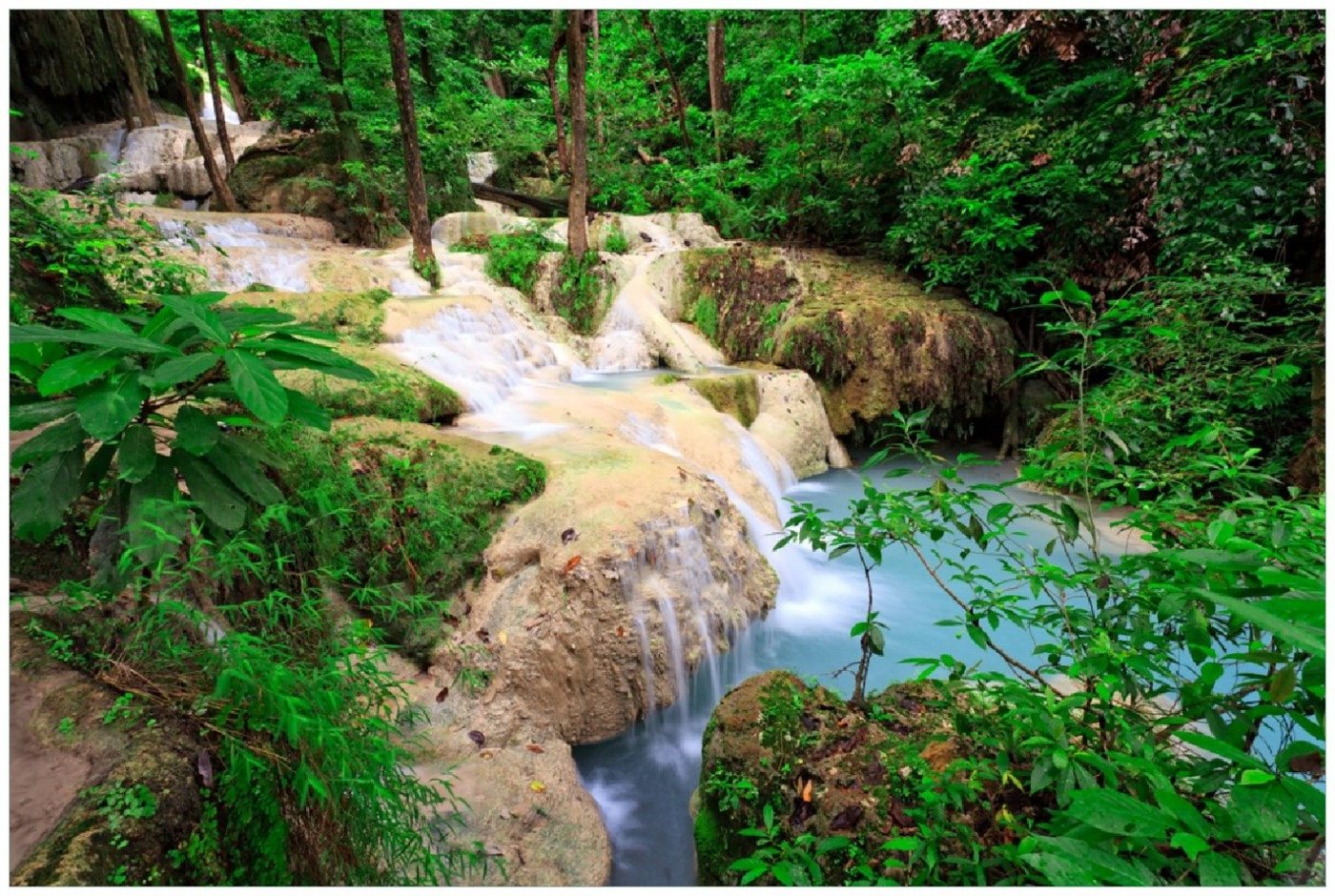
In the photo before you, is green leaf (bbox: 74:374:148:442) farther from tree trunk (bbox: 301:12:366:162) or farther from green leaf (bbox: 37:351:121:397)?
tree trunk (bbox: 301:12:366:162)

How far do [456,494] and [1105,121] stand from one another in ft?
29.8

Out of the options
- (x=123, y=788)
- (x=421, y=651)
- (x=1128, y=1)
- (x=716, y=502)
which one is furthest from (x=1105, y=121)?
(x=123, y=788)

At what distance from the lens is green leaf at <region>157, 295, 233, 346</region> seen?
188 centimetres

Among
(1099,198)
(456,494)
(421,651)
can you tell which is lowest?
(421,651)

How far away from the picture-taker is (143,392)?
6.21 feet

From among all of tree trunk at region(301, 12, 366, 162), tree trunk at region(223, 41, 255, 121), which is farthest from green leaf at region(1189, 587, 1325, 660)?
tree trunk at region(223, 41, 255, 121)

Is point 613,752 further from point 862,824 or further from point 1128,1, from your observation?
point 1128,1

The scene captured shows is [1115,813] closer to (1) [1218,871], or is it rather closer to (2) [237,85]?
(1) [1218,871]

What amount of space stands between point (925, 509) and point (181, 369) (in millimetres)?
2533

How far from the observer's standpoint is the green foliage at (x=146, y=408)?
1.76m

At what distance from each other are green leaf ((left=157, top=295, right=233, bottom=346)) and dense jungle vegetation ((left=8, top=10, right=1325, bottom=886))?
0.9 inches

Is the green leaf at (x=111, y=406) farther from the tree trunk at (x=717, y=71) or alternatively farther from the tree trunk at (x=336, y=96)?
the tree trunk at (x=717, y=71)

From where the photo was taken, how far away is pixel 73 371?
1.75m

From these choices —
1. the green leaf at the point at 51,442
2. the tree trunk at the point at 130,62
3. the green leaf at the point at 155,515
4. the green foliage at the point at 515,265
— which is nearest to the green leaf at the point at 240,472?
the green leaf at the point at 155,515
